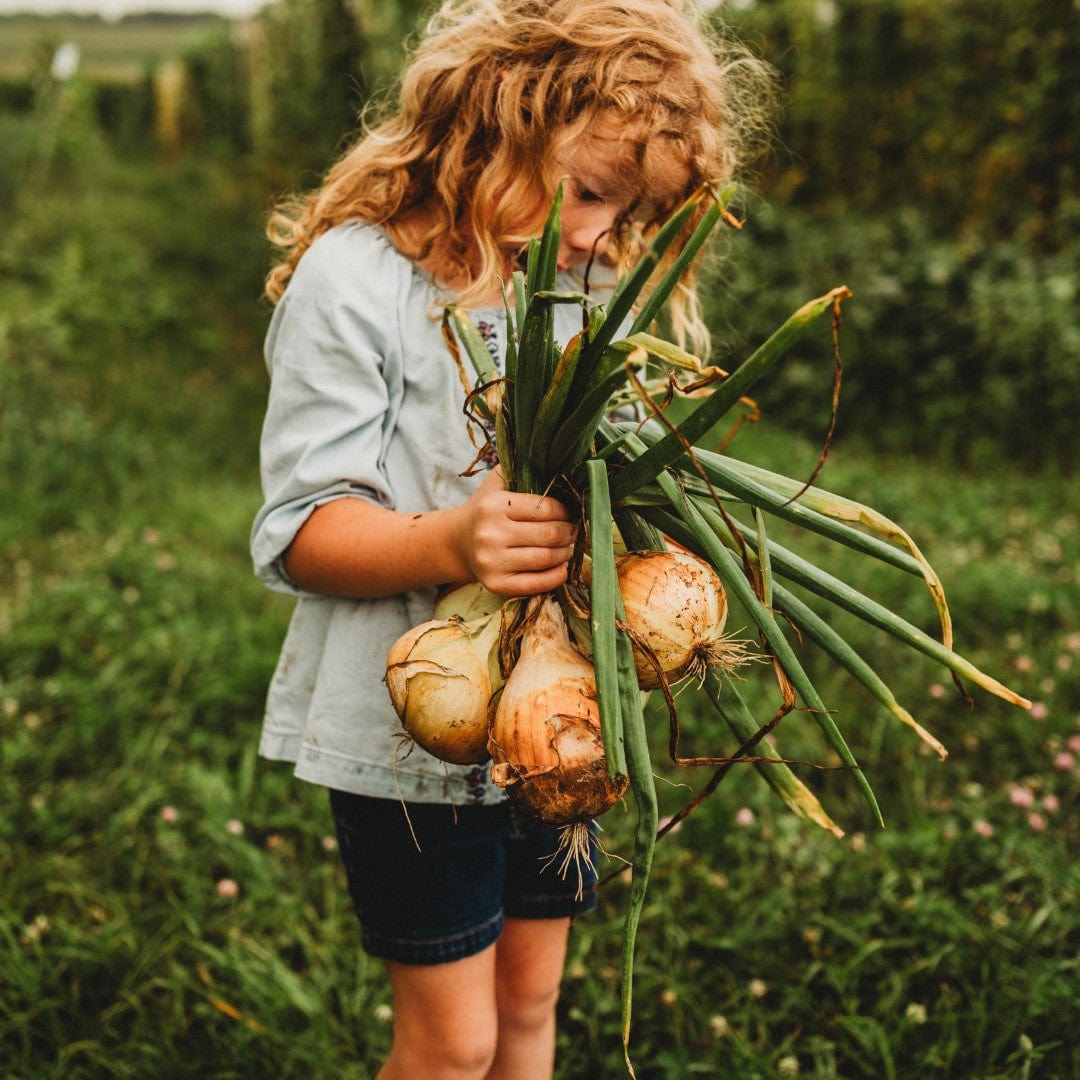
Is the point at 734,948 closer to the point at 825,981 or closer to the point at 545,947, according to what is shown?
the point at 825,981

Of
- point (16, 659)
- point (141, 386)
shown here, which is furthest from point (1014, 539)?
point (141, 386)

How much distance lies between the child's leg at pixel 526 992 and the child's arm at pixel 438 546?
2.08ft

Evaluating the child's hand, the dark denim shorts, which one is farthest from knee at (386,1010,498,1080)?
the child's hand

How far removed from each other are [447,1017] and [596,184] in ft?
3.85

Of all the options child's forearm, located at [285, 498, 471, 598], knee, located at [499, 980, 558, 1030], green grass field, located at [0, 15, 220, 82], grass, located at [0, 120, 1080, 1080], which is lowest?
green grass field, located at [0, 15, 220, 82]

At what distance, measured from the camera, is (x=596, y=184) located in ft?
4.36

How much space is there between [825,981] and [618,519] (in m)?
1.30

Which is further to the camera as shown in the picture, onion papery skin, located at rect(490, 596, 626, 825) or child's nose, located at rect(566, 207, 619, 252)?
child's nose, located at rect(566, 207, 619, 252)

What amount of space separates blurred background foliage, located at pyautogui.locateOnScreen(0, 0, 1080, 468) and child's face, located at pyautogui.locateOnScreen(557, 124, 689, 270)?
261cm

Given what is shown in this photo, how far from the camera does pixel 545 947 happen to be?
154 cm

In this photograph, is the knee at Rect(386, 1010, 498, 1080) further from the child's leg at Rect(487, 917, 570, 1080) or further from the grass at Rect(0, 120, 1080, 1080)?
the grass at Rect(0, 120, 1080, 1080)

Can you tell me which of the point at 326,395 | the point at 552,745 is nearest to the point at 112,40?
the point at 326,395


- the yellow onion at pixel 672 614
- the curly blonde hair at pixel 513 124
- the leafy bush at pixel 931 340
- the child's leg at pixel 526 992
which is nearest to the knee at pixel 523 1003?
the child's leg at pixel 526 992

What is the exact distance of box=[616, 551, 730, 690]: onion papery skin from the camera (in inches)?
38.3
